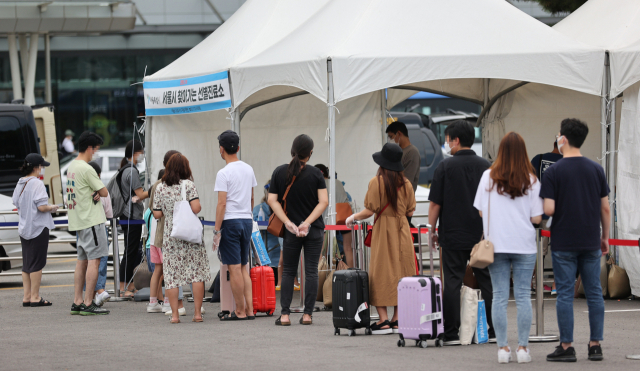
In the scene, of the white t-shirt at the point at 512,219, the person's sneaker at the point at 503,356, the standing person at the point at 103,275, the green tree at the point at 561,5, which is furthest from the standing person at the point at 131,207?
the green tree at the point at 561,5

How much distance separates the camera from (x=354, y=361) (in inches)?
256

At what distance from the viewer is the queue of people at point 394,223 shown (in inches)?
246

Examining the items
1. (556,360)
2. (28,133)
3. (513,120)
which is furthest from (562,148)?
(28,133)

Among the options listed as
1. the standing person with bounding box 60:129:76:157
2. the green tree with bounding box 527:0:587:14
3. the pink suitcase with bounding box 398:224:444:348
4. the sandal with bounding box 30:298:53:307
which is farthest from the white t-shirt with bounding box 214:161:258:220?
the standing person with bounding box 60:129:76:157

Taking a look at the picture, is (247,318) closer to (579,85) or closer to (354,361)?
(354,361)

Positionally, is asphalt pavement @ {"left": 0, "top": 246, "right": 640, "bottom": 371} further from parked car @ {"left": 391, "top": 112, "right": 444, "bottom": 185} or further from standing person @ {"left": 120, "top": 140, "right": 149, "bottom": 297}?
parked car @ {"left": 391, "top": 112, "right": 444, "bottom": 185}

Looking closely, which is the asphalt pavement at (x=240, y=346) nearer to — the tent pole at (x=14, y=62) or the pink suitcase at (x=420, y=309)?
the pink suitcase at (x=420, y=309)

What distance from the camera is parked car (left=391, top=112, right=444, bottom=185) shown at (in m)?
21.9

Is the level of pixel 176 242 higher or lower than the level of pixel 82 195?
lower

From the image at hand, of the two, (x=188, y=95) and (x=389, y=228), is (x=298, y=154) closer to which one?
(x=389, y=228)

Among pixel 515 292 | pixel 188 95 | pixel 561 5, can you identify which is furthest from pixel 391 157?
pixel 561 5

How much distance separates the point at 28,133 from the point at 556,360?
10.8 metres

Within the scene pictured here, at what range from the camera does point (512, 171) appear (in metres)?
6.20

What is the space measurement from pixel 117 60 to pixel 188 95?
70.6ft
